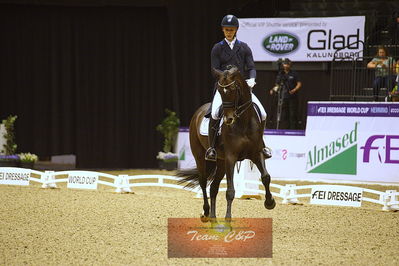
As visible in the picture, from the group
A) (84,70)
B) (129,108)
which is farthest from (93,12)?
(129,108)

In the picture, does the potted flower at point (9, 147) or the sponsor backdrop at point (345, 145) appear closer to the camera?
the sponsor backdrop at point (345, 145)

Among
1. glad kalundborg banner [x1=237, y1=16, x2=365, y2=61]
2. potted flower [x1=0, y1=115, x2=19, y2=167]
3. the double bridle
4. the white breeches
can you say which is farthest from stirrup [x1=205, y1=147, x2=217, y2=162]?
potted flower [x1=0, y1=115, x2=19, y2=167]

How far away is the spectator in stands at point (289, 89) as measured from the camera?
56.5 feet

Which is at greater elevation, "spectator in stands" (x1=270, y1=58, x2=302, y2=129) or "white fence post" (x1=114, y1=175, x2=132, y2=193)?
"spectator in stands" (x1=270, y1=58, x2=302, y2=129)

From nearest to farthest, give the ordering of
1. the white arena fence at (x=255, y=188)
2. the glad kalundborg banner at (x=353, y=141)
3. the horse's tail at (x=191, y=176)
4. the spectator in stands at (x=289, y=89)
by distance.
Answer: the horse's tail at (x=191, y=176) → the white arena fence at (x=255, y=188) → the glad kalundborg banner at (x=353, y=141) → the spectator in stands at (x=289, y=89)

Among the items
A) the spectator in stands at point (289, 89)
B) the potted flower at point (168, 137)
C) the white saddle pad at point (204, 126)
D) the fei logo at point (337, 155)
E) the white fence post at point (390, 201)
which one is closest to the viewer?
the white saddle pad at point (204, 126)

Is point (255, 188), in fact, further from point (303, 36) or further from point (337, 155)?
point (303, 36)

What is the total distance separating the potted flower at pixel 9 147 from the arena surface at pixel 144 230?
4856 mm

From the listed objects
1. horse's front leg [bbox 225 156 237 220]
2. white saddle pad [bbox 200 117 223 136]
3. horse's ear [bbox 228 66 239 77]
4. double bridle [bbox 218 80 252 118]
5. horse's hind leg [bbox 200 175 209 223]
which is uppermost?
horse's ear [bbox 228 66 239 77]

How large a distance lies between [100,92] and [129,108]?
0.96m

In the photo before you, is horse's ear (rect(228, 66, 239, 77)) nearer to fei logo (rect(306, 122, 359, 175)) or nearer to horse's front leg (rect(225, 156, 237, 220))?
horse's front leg (rect(225, 156, 237, 220))

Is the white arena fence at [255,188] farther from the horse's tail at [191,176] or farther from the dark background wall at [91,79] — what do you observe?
the dark background wall at [91,79]

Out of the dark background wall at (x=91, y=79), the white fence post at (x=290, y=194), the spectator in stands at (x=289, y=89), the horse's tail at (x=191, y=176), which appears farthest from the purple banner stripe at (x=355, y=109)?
→ the horse's tail at (x=191, y=176)

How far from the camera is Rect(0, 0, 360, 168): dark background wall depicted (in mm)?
19875
